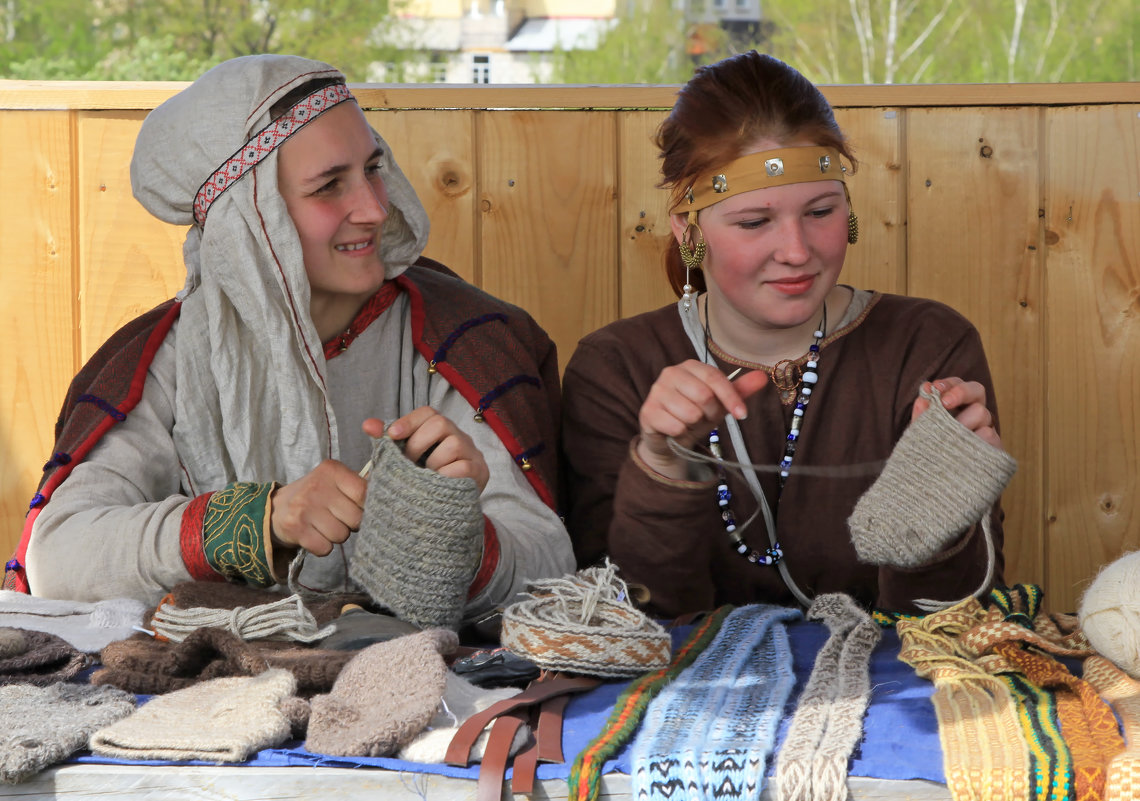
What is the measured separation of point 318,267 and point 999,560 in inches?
42.3

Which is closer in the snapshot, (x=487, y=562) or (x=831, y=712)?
(x=831, y=712)

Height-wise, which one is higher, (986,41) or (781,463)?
(986,41)

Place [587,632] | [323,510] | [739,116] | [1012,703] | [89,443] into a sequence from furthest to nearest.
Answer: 1. [739,116]
2. [89,443]
3. [323,510]
4. [587,632]
5. [1012,703]

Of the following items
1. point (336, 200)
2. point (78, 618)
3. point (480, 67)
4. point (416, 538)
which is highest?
point (480, 67)

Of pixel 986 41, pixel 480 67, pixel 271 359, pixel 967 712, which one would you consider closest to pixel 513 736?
pixel 967 712

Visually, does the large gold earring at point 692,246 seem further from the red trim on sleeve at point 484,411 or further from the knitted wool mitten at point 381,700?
the knitted wool mitten at point 381,700

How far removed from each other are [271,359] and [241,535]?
1.14ft

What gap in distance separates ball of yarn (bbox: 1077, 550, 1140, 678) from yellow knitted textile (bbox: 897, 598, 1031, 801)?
119 millimetres

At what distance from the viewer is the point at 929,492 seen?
137 centimetres

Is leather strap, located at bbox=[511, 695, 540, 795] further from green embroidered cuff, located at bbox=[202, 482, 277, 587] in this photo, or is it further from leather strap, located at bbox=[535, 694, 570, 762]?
green embroidered cuff, located at bbox=[202, 482, 277, 587]

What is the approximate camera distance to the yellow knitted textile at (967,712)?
0.95 metres

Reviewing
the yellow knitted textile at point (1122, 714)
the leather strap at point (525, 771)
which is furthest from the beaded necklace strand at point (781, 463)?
the leather strap at point (525, 771)

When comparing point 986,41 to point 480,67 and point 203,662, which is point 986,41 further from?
point 203,662

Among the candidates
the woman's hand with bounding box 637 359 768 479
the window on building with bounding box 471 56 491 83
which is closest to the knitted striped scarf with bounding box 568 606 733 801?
the woman's hand with bounding box 637 359 768 479
